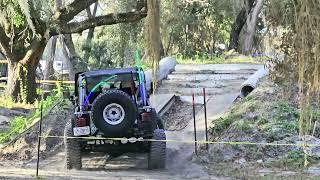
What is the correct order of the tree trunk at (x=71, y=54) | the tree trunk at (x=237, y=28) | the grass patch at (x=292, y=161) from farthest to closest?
the tree trunk at (x=71, y=54) < the tree trunk at (x=237, y=28) < the grass patch at (x=292, y=161)

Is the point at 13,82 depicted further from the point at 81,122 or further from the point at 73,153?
the point at 81,122

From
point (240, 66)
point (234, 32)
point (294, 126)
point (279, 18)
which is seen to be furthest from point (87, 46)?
point (279, 18)

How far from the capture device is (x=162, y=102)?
17266mm

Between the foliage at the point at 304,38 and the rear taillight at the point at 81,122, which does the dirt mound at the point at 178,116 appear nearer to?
the rear taillight at the point at 81,122

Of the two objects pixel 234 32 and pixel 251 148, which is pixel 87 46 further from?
pixel 251 148

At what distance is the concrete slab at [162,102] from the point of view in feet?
54.4

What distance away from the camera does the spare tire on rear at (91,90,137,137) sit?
10.2 meters

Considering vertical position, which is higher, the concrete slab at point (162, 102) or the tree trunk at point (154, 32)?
the tree trunk at point (154, 32)

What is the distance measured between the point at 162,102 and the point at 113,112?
706cm

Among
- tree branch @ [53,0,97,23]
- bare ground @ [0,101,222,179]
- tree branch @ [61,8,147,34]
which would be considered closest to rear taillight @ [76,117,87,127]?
bare ground @ [0,101,222,179]

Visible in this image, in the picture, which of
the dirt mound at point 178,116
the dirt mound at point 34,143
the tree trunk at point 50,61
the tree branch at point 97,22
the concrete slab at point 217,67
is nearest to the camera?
the dirt mound at point 34,143

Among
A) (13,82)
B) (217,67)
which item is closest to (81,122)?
(13,82)

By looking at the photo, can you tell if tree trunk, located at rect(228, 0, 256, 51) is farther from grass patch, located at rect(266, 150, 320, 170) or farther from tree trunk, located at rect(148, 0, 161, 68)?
tree trunk, located at rect(148, 0, 161, 68)

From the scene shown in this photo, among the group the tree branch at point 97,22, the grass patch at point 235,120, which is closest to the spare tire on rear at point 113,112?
the grass patch at point 235,120
